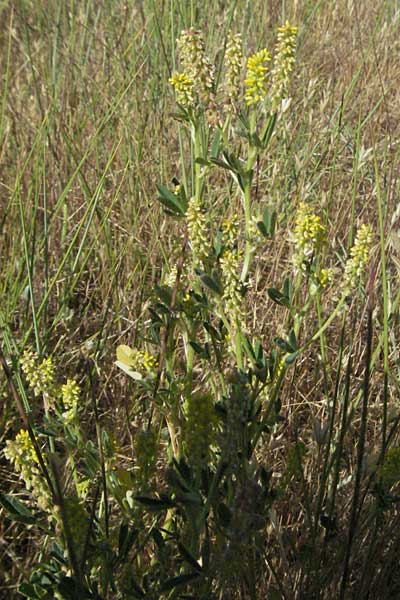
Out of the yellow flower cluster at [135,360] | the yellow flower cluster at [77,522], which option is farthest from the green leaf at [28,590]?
the yellow flower cluster at [135,360]

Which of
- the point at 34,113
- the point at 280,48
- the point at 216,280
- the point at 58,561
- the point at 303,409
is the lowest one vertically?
the point at 303,409

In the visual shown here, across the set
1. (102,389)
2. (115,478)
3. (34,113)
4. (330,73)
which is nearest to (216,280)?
(115,478)

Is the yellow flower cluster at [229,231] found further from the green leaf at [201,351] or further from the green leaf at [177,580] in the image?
the green leaf at [177,580]

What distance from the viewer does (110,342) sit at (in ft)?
5.73

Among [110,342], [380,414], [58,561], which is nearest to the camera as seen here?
[58,561]

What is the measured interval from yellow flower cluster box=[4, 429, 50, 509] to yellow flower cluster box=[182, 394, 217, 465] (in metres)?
0.20

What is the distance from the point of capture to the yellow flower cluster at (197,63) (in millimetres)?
1095

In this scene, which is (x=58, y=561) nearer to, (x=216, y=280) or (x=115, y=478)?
(x=115, y=478)

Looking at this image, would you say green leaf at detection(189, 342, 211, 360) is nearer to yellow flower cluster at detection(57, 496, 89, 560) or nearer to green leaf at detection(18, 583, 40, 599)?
yellow flower cluster at detection(57, 496, 89, 560)

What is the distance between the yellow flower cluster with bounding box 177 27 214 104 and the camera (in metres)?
1.09

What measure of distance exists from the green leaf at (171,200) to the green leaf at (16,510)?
0.48 meters

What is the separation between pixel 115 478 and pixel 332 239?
984mm

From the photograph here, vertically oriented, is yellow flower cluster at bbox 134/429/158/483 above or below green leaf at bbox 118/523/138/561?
above

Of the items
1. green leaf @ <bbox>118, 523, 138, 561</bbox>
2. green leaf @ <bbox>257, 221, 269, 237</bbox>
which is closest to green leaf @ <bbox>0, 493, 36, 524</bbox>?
green leaf @ <bbox>118, 523, 138, 561</bbox>
